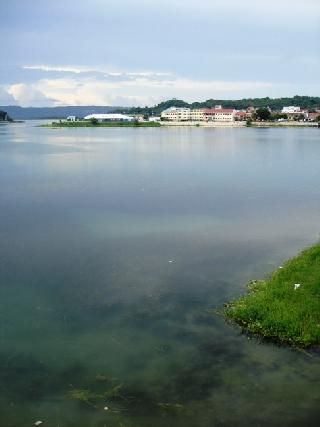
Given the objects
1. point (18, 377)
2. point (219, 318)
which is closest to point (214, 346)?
point (219, 318)

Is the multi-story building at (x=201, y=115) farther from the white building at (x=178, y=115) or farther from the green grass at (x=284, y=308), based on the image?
the green grass at (x=284, y=308)

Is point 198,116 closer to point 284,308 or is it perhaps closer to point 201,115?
point 201,115

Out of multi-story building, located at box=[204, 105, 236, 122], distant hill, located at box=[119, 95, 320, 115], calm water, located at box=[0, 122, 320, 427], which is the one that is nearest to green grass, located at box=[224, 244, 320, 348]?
calm water, located at box=[0, 122, 320, 427]

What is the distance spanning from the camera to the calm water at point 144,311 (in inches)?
253

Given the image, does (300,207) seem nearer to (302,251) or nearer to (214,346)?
(302,251)

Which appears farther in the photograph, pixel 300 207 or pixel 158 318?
pixel 300 207

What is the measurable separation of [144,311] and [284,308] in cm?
251

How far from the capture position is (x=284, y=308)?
855 cm

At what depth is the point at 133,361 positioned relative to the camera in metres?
7.52

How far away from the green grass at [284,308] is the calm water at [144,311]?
0.29 metres

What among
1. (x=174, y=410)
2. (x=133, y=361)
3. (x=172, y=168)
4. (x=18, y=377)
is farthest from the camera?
(x=172, y=168)

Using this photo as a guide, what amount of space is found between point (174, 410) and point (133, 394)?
64 centimetres

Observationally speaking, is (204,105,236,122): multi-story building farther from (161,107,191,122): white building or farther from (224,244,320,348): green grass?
(224,244,320,348): green grass

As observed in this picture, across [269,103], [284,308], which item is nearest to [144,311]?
[284,308]
